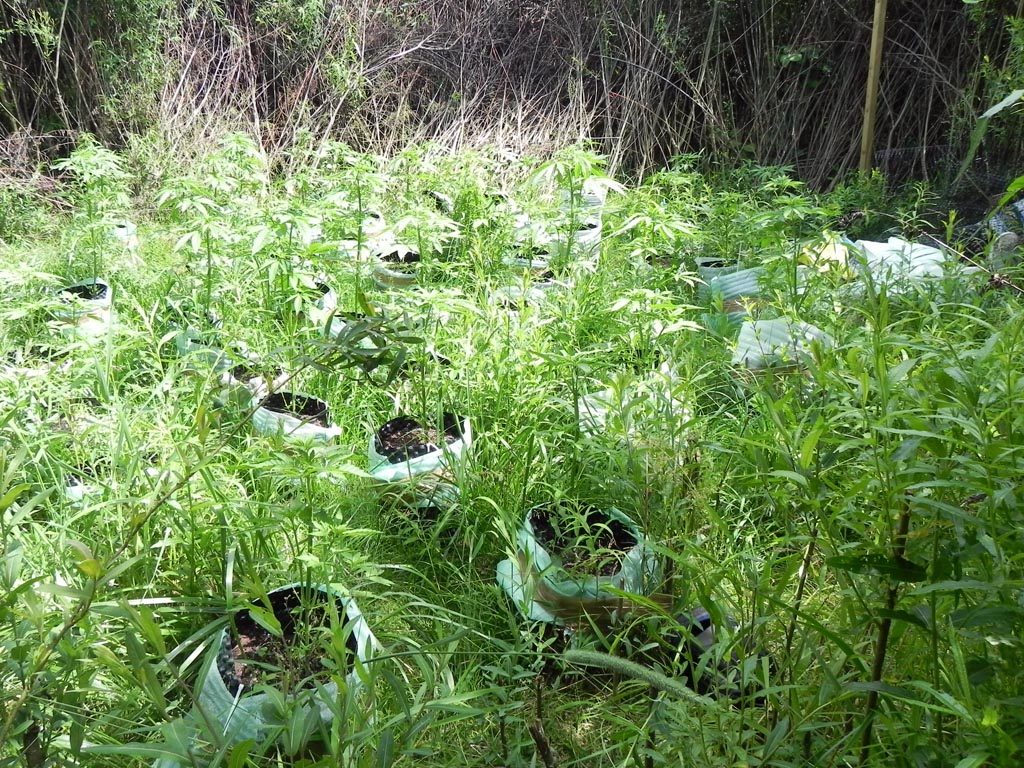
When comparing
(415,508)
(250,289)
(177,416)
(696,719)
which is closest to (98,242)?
(250,289)

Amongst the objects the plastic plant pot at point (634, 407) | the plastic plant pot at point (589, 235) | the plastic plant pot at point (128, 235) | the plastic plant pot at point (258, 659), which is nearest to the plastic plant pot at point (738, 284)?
the plastic plant pot at point (589, 235)

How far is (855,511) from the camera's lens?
106cm

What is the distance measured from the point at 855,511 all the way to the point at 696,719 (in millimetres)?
343

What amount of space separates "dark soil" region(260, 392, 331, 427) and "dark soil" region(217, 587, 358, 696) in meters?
0.74

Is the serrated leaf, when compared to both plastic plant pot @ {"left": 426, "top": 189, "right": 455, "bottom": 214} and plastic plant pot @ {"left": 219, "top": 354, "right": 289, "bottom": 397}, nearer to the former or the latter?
plastic plant pot @ {"left": 219, "top": 354, "right": 289, "bottom": 397}

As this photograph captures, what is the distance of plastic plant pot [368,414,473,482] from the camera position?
189 centimetres

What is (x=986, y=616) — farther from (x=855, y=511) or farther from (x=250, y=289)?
(x=250, y=289)

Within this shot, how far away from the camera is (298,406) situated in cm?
217

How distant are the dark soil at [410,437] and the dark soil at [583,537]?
0.34m

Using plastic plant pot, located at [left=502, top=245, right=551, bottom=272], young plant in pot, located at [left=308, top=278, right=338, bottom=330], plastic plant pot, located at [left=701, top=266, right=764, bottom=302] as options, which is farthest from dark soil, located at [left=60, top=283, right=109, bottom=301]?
plastic plant pot, located at [left=701, top=266, right=764, bottom=302]

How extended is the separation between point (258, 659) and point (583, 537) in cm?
56

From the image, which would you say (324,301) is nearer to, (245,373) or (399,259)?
(245,373)

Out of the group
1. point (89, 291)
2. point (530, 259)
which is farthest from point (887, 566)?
point (89, 291)

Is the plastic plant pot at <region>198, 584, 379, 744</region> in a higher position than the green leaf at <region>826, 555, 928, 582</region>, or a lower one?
lower
